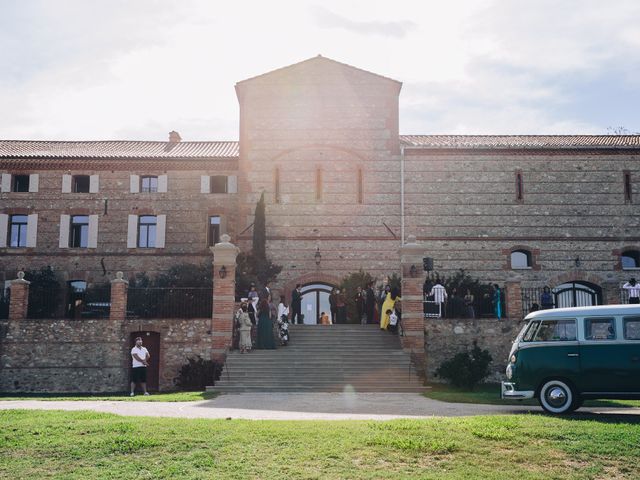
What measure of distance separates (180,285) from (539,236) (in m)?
16.5

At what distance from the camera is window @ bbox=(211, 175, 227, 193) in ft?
112

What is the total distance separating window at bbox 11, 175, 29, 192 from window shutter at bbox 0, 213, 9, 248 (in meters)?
1.45

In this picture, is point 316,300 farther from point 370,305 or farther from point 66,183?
point 66,183

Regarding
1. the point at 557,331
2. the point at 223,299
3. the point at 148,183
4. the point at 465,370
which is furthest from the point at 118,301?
the point at 557,331

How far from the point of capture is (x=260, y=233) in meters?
31.4

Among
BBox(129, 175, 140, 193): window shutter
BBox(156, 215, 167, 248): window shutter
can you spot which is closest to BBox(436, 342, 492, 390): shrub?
BBox(156, 215, 167, 248): window shutter

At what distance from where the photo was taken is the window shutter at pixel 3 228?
3347cm

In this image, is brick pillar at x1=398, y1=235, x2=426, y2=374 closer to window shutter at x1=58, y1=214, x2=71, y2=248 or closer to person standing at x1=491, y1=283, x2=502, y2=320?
person standing at x1=491, y1=283, x2=502, y2=320

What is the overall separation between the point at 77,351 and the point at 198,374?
476 cm

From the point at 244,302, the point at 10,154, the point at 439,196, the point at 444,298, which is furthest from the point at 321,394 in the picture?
the point at 10,154

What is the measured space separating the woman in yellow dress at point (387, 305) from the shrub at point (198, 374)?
239 inches

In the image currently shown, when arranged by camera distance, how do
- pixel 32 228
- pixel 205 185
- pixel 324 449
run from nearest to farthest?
1. pixel 324 449
2. pixel 32 228
3. pixel 205 185

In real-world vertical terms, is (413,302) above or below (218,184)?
below

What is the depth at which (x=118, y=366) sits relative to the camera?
78.9 feet
